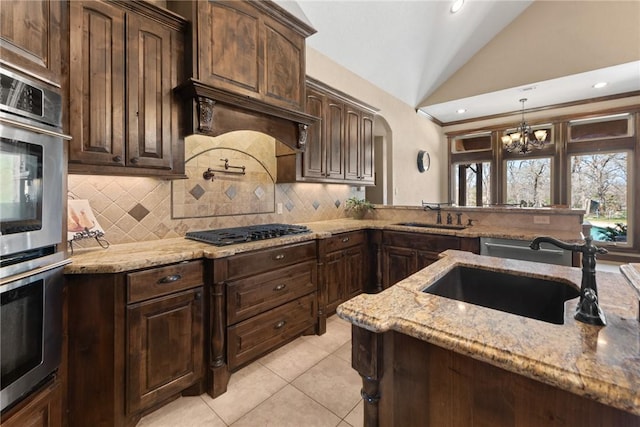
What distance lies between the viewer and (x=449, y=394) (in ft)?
2.40

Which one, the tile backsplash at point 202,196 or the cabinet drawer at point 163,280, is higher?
the tile backsplash at point 202,196

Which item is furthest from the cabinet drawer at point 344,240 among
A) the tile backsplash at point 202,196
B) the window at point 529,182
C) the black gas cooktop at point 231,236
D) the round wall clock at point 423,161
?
the window at point 529,182

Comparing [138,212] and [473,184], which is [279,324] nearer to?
[138,212]

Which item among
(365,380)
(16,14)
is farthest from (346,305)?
(16,14)

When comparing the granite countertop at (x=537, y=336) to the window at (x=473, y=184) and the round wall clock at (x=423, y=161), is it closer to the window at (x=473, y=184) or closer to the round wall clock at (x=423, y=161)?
the round wall clock at (x=423, y=161)

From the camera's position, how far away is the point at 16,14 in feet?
3.81

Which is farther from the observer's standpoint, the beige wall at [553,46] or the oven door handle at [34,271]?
the beige wall at [553,46]

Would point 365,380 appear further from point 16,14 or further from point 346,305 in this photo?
point 16,14

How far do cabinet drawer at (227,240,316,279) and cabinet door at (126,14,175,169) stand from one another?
0.84 m

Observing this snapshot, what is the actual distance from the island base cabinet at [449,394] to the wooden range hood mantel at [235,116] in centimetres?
181

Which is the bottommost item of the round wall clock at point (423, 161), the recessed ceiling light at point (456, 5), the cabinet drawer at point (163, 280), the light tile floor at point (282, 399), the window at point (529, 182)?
the light tile floor at point (282, 399)

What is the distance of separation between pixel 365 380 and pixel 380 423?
0.44 ft

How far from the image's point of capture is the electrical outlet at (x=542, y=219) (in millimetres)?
2761

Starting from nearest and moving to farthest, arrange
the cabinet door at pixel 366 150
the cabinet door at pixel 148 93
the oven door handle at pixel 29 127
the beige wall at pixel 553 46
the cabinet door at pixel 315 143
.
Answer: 1. the oven door handle at pixel 29 127
2. the cabinet door at pixel 148 93
3. the cabinet door at pixel 315 143
4. the cabinet door at pixel 366 150
5. the beige wall at pixel 553 46
